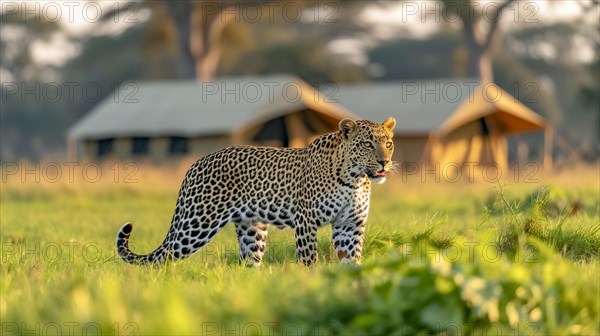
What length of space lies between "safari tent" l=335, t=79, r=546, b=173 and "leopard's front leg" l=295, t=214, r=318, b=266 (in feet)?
70.5

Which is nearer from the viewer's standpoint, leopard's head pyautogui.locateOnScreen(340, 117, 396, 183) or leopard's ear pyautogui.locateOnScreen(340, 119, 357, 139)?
leopard's head pyautogui.locateOnScreen(340, 117, 396, 183)

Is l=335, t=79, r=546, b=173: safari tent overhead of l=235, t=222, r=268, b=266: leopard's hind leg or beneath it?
beneath

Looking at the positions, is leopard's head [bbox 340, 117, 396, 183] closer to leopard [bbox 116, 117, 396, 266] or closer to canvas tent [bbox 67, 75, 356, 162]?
leopard [bbox 116, 117, 396, 266]

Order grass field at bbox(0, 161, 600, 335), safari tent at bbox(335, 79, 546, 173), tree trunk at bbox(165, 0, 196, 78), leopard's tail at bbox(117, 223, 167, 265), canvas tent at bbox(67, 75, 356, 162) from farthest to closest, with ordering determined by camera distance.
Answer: tree trunk at bbox(165, 0, 196, 78)
safari tent at bbox(335, 79, 546, 173)
canvas tent at bbox(67, 75, 356, 162)
leopard's tail at bbox(117, 223, 167, 265)
grass field at bbox(0, 161, 600, 335)

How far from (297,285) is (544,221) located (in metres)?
4.59

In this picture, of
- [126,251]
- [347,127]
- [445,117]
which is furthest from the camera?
[445,117]

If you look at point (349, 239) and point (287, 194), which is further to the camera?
point (287, 194)

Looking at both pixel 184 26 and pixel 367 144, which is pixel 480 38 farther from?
Result: pixel 367 144

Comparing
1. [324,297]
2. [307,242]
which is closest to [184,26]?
[307,242]

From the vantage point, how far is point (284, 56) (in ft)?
172

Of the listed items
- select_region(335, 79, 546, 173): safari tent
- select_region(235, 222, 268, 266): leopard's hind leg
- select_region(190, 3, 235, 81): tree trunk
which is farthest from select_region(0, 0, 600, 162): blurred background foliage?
select_region(235, 222, 268, 266): leopard's hind leg

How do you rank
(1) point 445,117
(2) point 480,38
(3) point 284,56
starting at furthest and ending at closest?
(3) point 284,56 → (2) point 480,38 → (1) point 445,117

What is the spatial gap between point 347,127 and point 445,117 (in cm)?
2271

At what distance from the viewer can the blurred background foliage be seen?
149 feet
